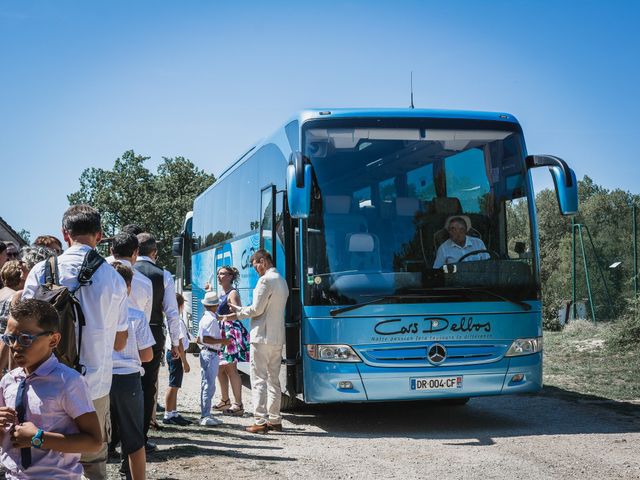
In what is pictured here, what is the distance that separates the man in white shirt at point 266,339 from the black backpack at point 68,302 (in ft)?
16.2

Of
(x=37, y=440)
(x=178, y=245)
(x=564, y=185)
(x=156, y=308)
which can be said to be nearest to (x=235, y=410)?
(x=156, y=308)

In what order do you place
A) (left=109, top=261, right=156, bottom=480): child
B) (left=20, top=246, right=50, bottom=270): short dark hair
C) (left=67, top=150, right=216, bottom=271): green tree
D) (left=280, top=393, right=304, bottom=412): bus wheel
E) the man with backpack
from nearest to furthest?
the man with backpack
(left=109, top=261, right=156, bottom=480): child
(left=20, top=246, right=50, bottom=270): short dark hair
(left=280, top=393, right=304, bottom=412): bus wheel
(left=67, top=150, right=216, bottom=271): green tree

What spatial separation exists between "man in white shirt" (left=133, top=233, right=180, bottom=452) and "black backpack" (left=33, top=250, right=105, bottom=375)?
10.4ft

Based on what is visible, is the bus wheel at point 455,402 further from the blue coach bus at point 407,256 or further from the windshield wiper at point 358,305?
the windshield wiper at point 358,305

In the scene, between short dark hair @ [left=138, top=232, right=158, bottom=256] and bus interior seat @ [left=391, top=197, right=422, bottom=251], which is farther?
bus interior seat @ [left=391, top=197, right=422, bottom=251]

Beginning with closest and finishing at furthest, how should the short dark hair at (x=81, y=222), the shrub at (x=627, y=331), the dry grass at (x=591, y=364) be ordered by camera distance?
the short dark hair at (x=81, y=222), the dry grass at (x=591, y=364), the shrub at (x=627, y=331)

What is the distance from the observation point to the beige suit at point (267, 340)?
9.98 metres

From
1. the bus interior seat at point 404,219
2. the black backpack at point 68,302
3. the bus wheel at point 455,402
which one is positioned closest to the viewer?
the black backpack at point 68,302

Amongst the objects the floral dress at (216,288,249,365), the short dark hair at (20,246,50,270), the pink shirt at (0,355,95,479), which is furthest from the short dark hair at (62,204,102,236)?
the floral dress at (216,288,249,365)

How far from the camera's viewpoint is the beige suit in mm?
9977

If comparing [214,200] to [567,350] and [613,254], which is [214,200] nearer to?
[567,350]

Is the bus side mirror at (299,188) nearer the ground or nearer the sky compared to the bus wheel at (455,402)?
nearer the sky

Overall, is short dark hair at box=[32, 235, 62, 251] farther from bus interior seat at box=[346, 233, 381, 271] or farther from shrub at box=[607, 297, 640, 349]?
shrub at box=[607, 297, 640, 349]

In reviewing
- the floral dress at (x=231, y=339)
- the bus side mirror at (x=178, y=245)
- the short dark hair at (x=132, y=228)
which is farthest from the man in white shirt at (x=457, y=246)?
the bus side mirror at (x=178, y=245)
